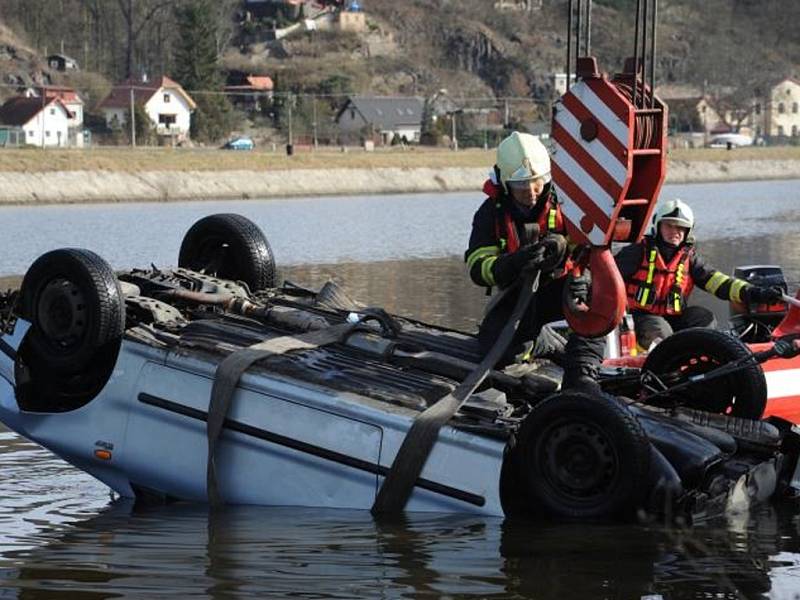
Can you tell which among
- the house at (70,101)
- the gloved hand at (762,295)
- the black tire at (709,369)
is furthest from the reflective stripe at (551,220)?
the house at (70,101)

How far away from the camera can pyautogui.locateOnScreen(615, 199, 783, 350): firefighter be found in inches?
445

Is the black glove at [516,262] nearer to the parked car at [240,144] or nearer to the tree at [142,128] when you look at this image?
the parked car at [240,144]

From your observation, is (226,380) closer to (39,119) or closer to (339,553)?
(339,553)

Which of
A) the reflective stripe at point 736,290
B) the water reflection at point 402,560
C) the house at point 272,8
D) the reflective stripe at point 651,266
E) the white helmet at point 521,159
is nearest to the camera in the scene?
the water reflection at point 402,560

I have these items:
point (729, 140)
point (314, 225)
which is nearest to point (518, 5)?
point (729, 140)

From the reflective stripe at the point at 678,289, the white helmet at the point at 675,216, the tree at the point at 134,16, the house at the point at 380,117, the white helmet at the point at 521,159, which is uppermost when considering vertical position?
the tree at the point at 134,16

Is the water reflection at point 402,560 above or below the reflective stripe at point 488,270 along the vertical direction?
below

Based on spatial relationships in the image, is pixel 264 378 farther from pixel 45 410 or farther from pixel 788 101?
pixel 788 101

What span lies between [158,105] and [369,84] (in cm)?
3018

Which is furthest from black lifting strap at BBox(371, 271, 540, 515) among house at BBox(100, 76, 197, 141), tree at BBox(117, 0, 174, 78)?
tree at BBox(117, 0, 174, 78)

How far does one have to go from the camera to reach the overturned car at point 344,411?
26.7 feet

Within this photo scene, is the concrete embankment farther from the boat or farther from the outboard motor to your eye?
the boat

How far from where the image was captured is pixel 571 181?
8.40 metres

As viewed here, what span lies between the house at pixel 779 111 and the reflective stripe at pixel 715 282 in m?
141
